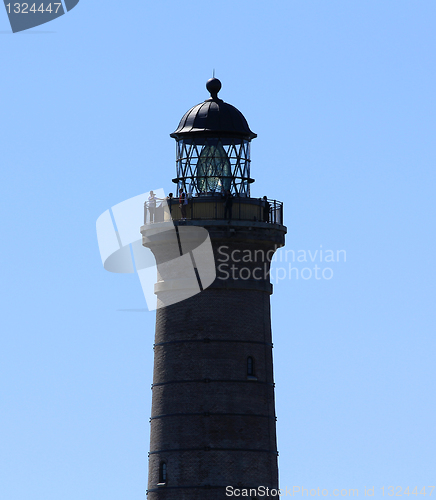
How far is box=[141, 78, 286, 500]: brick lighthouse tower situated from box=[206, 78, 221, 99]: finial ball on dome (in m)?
0.08

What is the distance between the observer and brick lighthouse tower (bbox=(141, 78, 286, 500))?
6353 cm

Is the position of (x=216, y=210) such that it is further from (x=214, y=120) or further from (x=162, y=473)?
(x=162, y=473)

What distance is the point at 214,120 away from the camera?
66000mm

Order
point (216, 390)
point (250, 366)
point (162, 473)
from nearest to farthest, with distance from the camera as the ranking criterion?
1. point (216, 390)
2. point (162, 473)
3. point (250, 366)

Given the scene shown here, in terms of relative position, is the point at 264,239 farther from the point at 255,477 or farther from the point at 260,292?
the point at 255,477

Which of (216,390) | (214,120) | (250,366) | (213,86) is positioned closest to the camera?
(216,390)

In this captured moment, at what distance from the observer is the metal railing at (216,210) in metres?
65.2

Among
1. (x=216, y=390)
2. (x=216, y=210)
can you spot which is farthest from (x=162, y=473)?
(x=216, y=210)

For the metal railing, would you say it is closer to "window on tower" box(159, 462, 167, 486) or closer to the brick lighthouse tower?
the brick lighthouse tower

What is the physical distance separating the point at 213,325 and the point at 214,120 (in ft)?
26.0

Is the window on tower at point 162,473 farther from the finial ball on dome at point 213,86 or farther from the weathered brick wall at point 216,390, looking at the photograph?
the finial ball on dome at point 213,86

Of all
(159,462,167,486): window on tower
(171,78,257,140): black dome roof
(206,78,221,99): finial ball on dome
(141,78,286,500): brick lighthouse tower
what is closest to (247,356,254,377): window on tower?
(141,78,286,500): brick lighthouse tower

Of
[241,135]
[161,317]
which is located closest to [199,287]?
[161,317]

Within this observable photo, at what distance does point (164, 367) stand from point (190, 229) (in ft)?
17.4
